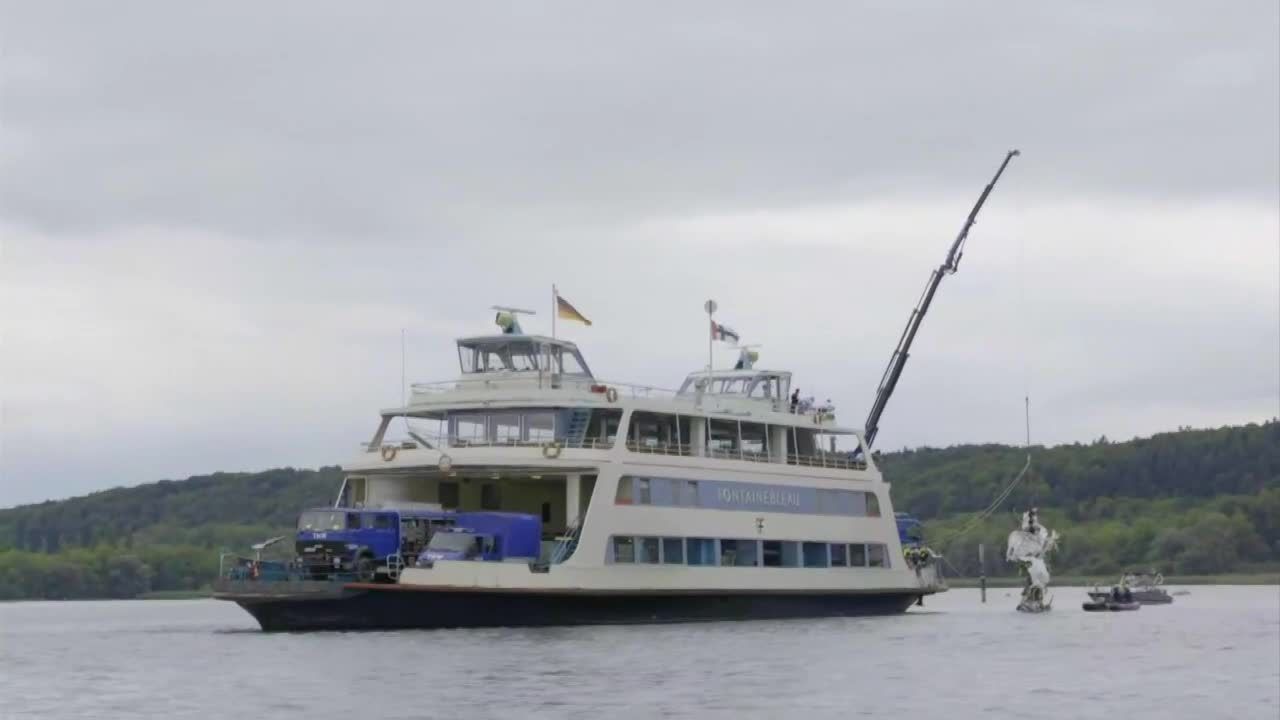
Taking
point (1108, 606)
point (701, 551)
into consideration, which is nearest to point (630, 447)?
point (701, 551)

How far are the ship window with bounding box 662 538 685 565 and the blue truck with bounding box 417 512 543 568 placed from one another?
4.13 meters

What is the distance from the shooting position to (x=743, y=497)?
181ft

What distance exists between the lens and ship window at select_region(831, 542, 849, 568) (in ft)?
192

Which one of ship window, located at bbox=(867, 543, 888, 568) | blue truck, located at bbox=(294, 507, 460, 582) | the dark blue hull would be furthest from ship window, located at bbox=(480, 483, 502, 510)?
ship window, located at bbox=(867, 543, 888, 568)

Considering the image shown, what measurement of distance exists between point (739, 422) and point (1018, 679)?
18.6 meters

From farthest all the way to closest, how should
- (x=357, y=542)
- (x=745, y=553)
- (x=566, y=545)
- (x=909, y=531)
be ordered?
1. (x=909, y=531)
2. (x=745, y=553)
3. (x=566, y=545)
4. (x=357, y=542)

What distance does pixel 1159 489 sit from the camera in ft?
509

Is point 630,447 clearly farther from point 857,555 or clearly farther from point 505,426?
point 857,555

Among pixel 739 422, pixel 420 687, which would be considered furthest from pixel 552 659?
pixel 739 422

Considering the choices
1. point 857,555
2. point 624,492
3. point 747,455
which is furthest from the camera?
point 857,555

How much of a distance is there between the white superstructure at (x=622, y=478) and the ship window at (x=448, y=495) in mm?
40

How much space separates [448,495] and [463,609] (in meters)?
7.60

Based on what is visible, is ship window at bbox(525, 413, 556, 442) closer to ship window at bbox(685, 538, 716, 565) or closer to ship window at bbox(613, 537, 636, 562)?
ship window at bbox(613, 537, 636, 562)

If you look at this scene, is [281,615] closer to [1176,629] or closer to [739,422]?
[739,422]
